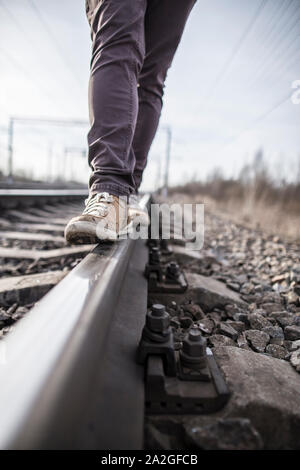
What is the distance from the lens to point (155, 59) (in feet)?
5.71

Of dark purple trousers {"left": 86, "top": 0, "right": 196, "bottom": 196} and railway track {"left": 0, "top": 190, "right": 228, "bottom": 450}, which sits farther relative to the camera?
dark purple trousers {"left": 86, "top": 0, "right": 196, "bottom": 196}

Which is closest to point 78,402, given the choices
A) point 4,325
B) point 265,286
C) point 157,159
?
point 4,325

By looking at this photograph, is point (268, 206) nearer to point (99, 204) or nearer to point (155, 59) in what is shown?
point (155, 59)

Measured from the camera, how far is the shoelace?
1.27 m

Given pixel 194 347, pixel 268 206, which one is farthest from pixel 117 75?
pixel 268 206

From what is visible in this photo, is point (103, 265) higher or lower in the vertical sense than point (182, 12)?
lower

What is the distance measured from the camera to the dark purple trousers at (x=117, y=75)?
1.31 metres

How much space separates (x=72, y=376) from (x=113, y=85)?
128cm

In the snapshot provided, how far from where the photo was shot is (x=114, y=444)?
0.46 meters

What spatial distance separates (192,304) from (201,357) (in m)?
0.68

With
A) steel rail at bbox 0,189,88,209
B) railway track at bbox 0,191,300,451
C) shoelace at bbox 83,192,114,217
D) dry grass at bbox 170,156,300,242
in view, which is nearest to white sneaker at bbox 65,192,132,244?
shoelace at bbox 83,192,114,217

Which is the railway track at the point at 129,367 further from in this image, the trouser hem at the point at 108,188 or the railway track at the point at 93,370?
the trouser hem at the point at 108,188

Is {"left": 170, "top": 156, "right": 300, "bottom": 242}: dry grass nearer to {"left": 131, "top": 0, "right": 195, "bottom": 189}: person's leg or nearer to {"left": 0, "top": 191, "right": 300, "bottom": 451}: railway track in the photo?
{"left": 131, "top": 0, "right": 195, "bottom": 189}: person's leg
